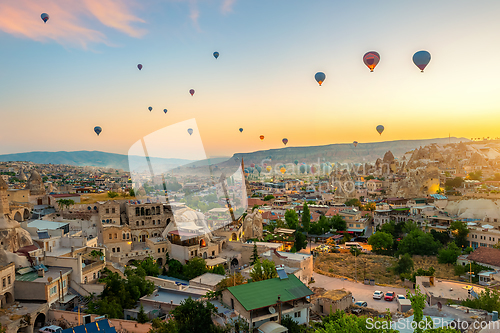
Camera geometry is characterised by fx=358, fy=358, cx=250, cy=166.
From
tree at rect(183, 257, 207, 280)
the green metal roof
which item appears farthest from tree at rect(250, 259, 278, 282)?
tree at rect(183, 257, 207, 280)

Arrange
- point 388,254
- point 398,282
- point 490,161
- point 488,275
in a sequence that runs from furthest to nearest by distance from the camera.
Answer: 1. point 490,161
2. point 388,254
3. point 398,282
4. point 488,275

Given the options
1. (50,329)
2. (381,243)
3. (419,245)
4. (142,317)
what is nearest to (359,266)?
(381,243)

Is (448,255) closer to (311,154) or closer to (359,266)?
(359,266)

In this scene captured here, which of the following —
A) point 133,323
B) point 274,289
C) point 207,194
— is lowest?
point 133,323

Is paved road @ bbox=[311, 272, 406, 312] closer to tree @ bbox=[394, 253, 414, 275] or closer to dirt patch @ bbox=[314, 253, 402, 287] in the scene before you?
dirt patch @ bbox=[314, 253, 402, 287]

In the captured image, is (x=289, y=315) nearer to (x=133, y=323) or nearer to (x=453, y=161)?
(x=133, y=323)

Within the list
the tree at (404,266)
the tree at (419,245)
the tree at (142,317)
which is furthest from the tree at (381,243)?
the tree at (142,317)

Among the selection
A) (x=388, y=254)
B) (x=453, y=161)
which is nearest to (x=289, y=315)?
(x=388, y=254)

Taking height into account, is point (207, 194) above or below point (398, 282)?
→ above
